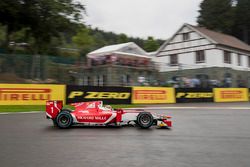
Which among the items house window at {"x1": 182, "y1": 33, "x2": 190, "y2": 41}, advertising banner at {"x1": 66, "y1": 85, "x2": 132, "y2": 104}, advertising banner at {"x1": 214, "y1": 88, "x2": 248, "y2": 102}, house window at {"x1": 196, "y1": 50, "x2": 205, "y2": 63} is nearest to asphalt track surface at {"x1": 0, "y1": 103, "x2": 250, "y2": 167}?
advertising banner at {"x1": 66, "y1": 85, "x2": 132, "y2": 104}

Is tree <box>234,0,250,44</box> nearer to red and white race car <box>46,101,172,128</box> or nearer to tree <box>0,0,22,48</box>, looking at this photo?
tree <box>0,0,22,48</box>

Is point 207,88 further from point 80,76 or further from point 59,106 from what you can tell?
point 59,106

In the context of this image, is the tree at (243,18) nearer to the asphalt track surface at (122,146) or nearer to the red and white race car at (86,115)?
the asphalt track surface at (122,146)

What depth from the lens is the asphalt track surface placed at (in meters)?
5.55

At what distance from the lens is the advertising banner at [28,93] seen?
16.8 m

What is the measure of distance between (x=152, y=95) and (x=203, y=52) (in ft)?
64.9

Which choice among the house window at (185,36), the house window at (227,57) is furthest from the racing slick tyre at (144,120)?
the house window at (185,36)

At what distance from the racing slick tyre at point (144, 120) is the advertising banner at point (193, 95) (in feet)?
47.2

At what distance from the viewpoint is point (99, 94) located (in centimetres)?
1950

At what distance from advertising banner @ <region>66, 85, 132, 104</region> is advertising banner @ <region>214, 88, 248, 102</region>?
899 cm

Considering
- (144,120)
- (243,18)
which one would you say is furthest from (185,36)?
(144,120)

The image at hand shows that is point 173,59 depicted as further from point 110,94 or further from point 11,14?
point 110,94

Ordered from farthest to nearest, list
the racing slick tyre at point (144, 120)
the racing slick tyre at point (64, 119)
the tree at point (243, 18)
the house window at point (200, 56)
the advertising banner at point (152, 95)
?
the tree at point (243, 18)
the house window at point (200, 56)
the advertising banner at point (152, 95)
the racing slick tyre at point (144, 120)
the racing slick tyre at point (64, 119)

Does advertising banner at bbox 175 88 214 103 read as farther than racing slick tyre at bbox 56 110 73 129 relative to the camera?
Yes
